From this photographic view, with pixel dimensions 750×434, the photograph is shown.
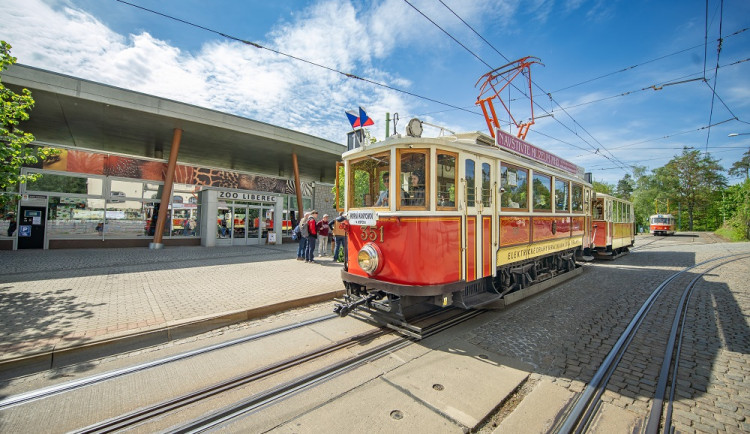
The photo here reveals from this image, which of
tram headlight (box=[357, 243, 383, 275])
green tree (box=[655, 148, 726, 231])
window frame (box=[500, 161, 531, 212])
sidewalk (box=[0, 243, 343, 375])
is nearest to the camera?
sidewalk (box=[0, 243, 343, 375])

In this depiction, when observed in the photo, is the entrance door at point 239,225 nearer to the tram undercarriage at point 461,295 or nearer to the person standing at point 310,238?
the person standing at point 310,238

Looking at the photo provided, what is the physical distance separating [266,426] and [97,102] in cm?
1460

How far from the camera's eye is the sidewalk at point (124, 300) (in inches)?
148

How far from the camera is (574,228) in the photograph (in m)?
8.27

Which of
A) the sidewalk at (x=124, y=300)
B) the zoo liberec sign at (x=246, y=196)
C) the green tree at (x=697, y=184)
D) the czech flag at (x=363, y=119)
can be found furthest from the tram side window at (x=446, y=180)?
the green tree at (x=697, y=184)

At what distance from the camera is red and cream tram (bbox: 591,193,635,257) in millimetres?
12328

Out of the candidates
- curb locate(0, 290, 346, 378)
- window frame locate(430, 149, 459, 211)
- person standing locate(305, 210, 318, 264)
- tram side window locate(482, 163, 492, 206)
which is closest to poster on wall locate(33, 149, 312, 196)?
person standing locate(305, 210, 318, 264)

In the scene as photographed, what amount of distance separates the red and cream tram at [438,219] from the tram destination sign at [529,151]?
0.09 feet

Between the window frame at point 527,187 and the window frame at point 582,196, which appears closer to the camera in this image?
the window frame at point 527,187

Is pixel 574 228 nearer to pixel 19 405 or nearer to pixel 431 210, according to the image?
pixel 431 210

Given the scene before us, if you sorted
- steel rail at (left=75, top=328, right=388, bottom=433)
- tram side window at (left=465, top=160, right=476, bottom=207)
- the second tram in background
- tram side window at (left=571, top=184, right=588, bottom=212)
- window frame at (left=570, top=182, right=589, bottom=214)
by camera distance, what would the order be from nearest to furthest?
steel rail at (left=75, top=328, right=388, bottom=433)
tram side window at (left=465, top=160, right=476, bottom=207)
window frame at (left=570, top=182, right=589, bottom=214)
tram side window at (left=571, top=184, right=588, bottom=212)
the second tram in background

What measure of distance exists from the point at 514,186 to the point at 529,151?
1.08 m

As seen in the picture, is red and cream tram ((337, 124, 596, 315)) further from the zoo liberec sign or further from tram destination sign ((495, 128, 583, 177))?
the zoo liberec sign

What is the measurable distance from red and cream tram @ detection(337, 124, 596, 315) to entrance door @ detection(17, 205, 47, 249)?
1569 cm
